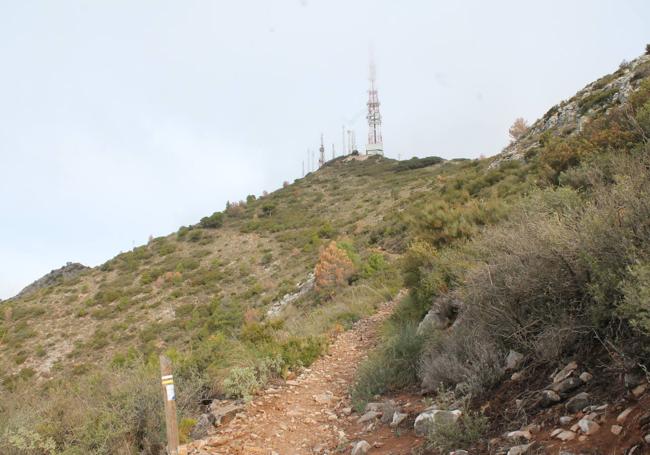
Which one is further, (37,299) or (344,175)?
(344,175)

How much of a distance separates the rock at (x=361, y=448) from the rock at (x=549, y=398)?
68.7 inches

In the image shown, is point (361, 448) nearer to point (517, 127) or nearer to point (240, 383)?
point (240, 383)

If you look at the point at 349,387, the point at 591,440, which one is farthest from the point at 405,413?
the point at 591,440

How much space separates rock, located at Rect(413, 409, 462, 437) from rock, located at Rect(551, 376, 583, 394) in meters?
0.82

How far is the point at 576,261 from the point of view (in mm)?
3928

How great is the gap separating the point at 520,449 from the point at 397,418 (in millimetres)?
1877

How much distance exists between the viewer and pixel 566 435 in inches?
118

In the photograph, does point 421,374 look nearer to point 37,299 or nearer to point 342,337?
point 342,337

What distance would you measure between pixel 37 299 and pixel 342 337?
26.3 m

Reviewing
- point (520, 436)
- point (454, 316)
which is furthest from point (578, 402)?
point (454, 316)

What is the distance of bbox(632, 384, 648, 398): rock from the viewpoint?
294cm

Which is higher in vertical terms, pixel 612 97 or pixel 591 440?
pixel 612 97

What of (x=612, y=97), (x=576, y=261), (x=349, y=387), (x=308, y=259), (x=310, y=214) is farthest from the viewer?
(x=310, y=214)

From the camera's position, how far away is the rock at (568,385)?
3500 millimetres
